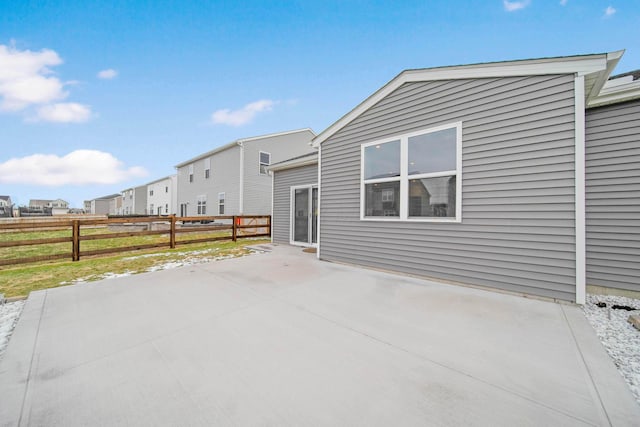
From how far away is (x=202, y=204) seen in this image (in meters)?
16.6

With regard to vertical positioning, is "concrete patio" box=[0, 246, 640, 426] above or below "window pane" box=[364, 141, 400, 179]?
below

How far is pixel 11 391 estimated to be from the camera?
1.53m

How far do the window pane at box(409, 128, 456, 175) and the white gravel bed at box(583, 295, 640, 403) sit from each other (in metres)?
2.42

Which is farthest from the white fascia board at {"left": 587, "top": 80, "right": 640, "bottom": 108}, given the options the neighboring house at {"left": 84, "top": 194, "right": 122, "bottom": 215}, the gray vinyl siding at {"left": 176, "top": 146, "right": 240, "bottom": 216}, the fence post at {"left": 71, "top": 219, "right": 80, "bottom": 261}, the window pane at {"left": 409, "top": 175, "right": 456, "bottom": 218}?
the neighboring house at {"left": 84, "top": 194, "right": 122, "bottom": 215}

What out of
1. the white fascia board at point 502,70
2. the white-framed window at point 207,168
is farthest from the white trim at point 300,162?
the white-framed window at point 207,168

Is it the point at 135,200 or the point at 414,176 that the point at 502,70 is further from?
the point at 135,200

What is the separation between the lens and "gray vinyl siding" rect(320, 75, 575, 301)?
3.03 meters

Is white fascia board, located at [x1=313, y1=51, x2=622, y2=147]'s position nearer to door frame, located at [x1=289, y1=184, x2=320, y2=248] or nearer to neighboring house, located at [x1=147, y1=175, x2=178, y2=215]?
door frame, located at [x1=289, y1=184, x2=320, y2=248]

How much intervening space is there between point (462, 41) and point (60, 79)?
651 inches

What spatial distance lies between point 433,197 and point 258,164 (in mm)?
11738

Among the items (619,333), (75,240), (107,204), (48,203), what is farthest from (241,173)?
(48,203)

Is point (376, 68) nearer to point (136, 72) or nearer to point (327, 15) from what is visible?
point (327, 15)

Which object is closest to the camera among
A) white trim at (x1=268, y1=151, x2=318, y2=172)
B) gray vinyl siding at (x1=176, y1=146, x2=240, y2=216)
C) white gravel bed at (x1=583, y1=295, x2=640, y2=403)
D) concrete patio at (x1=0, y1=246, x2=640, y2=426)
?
concrete patio at (x1=0, y1=246, x2=640, y2=426)

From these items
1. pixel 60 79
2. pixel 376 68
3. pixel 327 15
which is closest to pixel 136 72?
pixel 60 79
